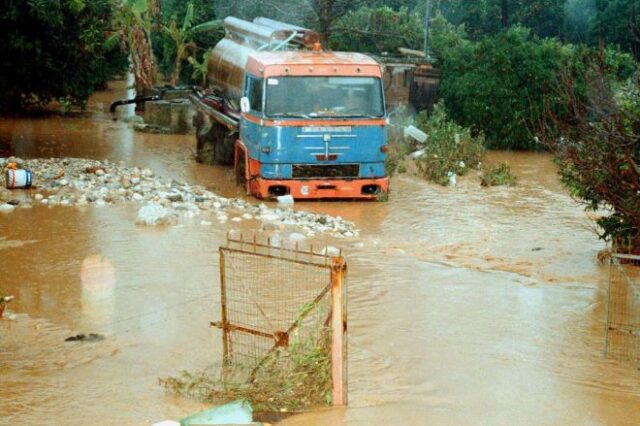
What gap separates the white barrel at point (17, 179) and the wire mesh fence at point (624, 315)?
346 inches

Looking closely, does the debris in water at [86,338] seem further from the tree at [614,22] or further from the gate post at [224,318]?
the tree at [614,22]

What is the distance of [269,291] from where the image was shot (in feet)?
34.6

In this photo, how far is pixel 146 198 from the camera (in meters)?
15.6

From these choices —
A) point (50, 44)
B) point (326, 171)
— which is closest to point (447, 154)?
point (326, 171)

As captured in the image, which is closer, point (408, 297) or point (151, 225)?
Answer: point (408, 297)

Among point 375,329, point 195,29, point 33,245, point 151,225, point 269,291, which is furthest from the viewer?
point 195,29

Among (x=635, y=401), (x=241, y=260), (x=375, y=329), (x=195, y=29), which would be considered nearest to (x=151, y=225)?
(x=241, y=260)

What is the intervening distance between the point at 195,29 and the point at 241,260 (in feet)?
56.8

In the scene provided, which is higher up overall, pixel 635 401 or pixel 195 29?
pixel 195 29

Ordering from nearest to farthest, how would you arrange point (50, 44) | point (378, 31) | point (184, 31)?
1. point (50, 44)
2. point (378, 31)
3. point (184, 31)

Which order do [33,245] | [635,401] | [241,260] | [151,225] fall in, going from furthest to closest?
1. [151,225]
2. [33,245]
3. [241,260]
4. [635,401]

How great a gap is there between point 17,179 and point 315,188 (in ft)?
14.9

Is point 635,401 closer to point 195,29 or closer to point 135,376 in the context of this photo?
point 135,376

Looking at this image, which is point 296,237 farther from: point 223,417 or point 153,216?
point 223,417
